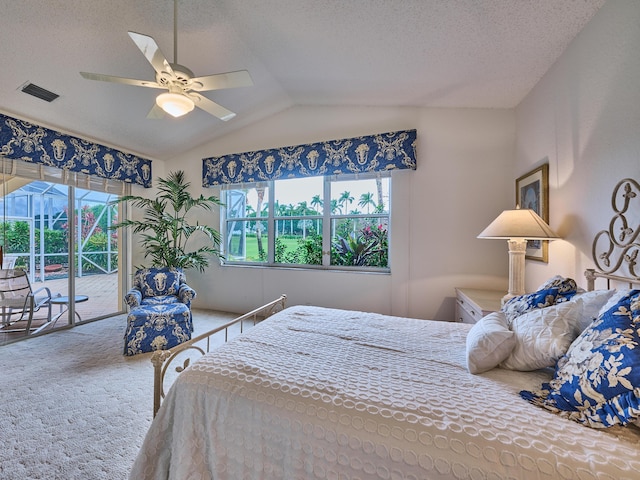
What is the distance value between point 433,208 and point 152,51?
2857 millimetres

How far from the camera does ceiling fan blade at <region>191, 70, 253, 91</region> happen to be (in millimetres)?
1741

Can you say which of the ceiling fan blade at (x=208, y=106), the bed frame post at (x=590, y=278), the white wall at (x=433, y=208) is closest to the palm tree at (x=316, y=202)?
the white wall at (x=433, y=208)

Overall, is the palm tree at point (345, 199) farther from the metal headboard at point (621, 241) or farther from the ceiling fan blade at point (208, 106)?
the metal headboard at point (621, 241)

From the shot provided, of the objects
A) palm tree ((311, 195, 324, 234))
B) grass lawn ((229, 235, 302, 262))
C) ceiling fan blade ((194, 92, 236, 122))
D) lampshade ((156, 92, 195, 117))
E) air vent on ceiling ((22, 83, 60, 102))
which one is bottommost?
grass lawn ((229, 235, 302, 262))

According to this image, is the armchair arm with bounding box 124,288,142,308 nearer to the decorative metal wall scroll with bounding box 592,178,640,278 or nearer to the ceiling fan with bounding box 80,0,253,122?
the ceiling fan with bounding box 80,0,253,122

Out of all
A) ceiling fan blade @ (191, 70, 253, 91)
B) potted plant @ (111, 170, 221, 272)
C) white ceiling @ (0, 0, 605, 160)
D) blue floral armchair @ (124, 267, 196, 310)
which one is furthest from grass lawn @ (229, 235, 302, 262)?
ceiling fan blade @ (191, 70, 253, 91)

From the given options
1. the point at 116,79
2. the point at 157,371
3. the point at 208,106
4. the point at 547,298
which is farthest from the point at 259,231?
the point at 547,298

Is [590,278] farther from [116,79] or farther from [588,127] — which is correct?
[116,79]

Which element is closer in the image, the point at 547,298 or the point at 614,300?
the point at 614,300

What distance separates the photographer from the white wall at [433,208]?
9.55 ft

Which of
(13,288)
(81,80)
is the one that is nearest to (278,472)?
(81,80)

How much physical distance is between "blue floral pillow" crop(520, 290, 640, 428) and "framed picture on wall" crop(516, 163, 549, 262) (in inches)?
55.5

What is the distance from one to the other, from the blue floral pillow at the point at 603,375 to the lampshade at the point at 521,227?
950mm

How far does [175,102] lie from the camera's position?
1783mm
